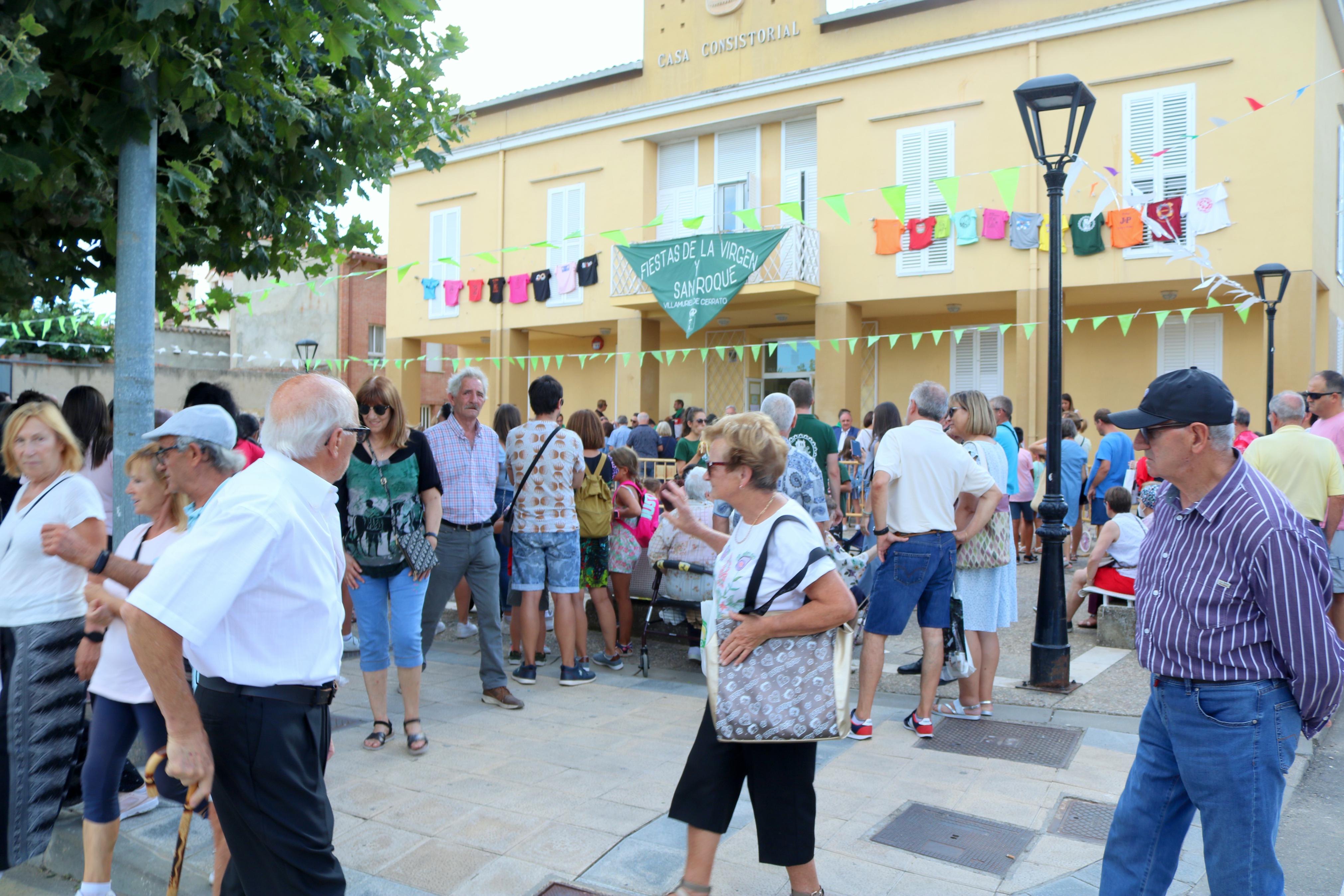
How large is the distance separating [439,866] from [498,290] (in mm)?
17785

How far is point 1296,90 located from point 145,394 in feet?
48.6

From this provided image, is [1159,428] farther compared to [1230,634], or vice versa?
[1159,428]

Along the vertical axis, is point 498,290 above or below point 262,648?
above

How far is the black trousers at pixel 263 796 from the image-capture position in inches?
90.9

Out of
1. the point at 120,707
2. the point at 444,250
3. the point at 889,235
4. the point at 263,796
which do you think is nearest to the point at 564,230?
the point at 444,250

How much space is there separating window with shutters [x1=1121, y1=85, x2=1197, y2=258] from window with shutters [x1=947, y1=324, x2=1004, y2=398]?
3.07 metres

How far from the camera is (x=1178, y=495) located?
2.71 m

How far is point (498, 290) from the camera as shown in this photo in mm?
20422

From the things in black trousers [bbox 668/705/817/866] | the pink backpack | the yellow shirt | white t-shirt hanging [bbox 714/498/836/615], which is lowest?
black trousers [bbox 668/705/817/866]

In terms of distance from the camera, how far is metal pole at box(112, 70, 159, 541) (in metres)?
4.16

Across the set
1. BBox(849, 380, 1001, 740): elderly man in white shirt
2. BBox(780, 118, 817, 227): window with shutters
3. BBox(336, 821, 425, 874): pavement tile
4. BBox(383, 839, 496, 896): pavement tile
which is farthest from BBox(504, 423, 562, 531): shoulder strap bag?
BBox(780, 118, 817, 227): window with shutters

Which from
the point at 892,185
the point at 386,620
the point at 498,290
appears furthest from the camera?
the point at 498,290

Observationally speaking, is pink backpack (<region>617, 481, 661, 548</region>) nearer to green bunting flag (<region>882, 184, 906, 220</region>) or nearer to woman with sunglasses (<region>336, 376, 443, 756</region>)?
woman with sunglasses (<region>336, 376, 443, 756</region>)

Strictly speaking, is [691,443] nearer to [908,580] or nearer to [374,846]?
[908,580]
